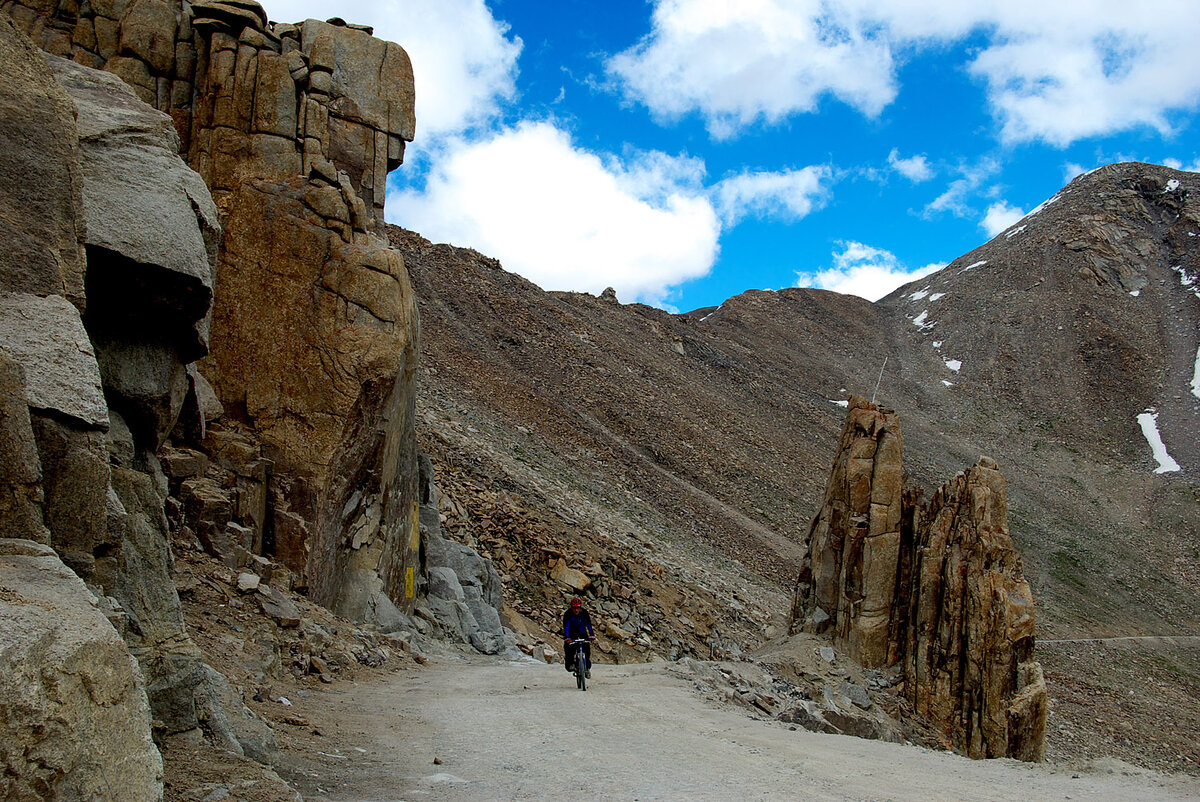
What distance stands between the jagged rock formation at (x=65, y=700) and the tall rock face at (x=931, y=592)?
565 inches

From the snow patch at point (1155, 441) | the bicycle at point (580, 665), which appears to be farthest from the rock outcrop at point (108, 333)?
the snow patch at point (1155, 441)

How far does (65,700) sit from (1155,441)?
74630mm

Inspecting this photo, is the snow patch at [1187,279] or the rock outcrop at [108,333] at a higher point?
the snow patch at [1187,279]

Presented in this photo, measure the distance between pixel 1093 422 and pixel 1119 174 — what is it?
160ft

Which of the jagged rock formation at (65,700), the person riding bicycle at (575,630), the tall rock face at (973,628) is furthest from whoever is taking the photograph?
the tall rock face at (973,628)

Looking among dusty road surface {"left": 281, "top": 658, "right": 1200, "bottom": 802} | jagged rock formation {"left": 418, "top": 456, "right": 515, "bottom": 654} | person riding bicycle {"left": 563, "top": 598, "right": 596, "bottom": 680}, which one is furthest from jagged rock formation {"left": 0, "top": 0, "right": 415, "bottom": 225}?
dusty road surface {"left": 281, "top": 658, "right": 1200, "bottom": 802}

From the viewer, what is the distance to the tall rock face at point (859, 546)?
16.6 metres

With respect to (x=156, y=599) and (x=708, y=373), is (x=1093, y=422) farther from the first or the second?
(x=156, y=599)

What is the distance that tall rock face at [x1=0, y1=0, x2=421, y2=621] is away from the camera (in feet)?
42.7

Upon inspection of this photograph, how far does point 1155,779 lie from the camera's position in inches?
294

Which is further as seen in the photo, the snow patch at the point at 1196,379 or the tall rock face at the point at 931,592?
the snow patch at the point at 1196,379

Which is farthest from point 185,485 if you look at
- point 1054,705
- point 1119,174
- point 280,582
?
point 1119,174

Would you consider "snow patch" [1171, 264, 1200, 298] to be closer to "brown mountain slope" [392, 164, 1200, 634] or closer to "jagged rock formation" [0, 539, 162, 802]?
"brown mountain slope" [392, 164, 1200, 634]

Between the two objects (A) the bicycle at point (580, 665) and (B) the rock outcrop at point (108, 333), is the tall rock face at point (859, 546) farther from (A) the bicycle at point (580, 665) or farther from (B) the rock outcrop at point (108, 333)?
(B) the rock outcrop at point (108, 333)
